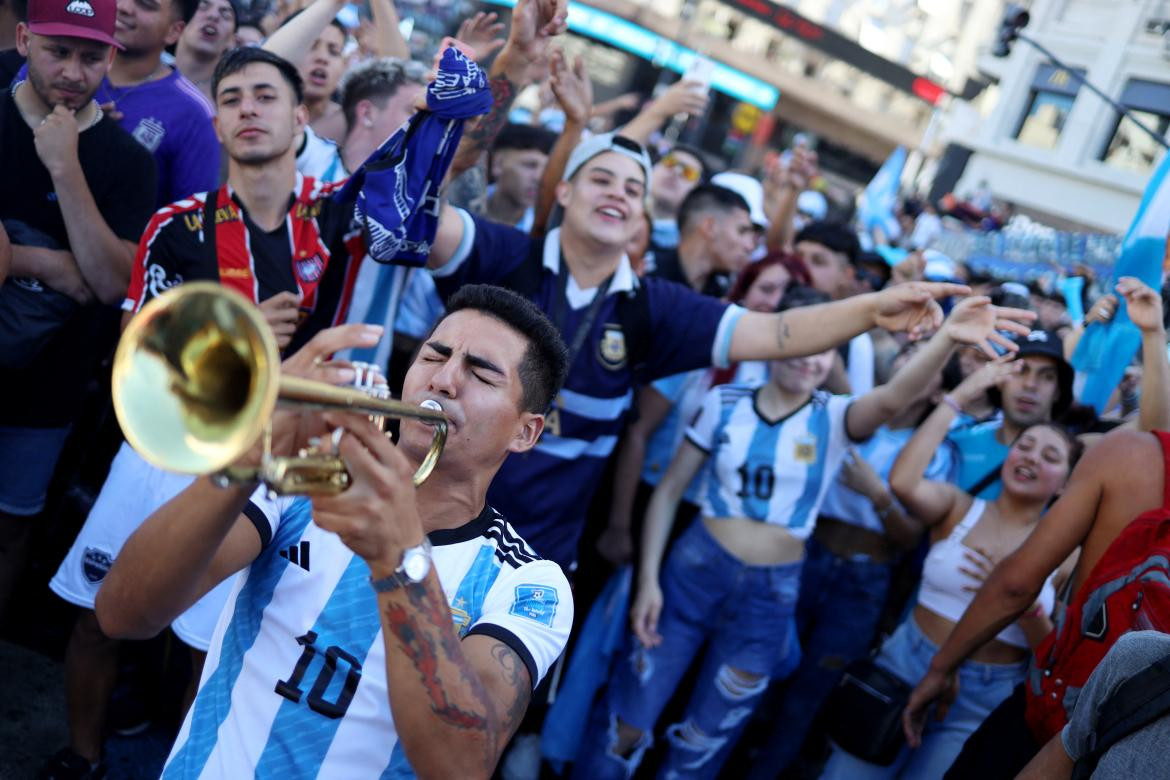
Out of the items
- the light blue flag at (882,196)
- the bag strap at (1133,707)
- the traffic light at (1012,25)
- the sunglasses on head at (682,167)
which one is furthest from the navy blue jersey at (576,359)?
the traffic light at (1012,25)

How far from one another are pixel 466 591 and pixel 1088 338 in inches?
146

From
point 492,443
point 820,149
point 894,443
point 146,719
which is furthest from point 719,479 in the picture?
point 820,149

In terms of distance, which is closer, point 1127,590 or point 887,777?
point 1127,590

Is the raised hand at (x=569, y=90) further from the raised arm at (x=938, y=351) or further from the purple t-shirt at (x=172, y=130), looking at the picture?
the raised arm at (x=938, y=351)

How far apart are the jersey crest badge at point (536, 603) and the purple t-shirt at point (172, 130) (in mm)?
Answer: 2531

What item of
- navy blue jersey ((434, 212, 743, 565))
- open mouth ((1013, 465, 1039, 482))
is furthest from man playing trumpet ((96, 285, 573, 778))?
open mouth ((1013, 465, 1039, 482))

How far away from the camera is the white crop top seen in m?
3.57

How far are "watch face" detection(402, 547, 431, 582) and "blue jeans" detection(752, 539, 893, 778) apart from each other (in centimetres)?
298

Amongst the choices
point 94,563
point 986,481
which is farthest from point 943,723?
point 94,563

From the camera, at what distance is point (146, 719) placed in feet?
11.6

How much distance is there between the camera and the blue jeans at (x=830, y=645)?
416cm

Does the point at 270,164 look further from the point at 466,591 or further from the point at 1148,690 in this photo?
the point at 1148,690

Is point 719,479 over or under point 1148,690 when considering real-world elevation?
under

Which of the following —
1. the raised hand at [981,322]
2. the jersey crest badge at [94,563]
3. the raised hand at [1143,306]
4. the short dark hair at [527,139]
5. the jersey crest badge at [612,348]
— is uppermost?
the raised hand at [1143,306]
